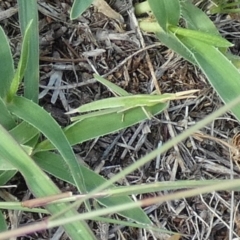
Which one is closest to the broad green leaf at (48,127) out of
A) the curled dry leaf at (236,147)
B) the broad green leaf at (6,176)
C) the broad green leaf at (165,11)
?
the broad green leaf at (6,176)

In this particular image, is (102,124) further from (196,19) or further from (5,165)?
(196,19)

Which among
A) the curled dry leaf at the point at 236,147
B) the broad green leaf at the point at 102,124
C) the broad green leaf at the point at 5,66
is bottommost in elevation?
the curled dry leaf at the point at 236,147

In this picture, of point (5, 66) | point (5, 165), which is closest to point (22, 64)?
point (5, 66)

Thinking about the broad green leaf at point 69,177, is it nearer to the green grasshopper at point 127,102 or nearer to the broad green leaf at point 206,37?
the green grasshopper at point 127,102

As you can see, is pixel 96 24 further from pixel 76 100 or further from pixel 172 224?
pixel 172 224

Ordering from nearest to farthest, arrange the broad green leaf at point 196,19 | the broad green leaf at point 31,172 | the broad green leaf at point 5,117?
the broad green leaf at point 31,172, the broad green leaf at point 5,117, the broad green leaf at point 196,19

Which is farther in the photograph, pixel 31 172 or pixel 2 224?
pixel 2 224

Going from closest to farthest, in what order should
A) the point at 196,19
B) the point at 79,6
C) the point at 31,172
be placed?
the point at 31,172
the point at 79,6
the point at 196,19
